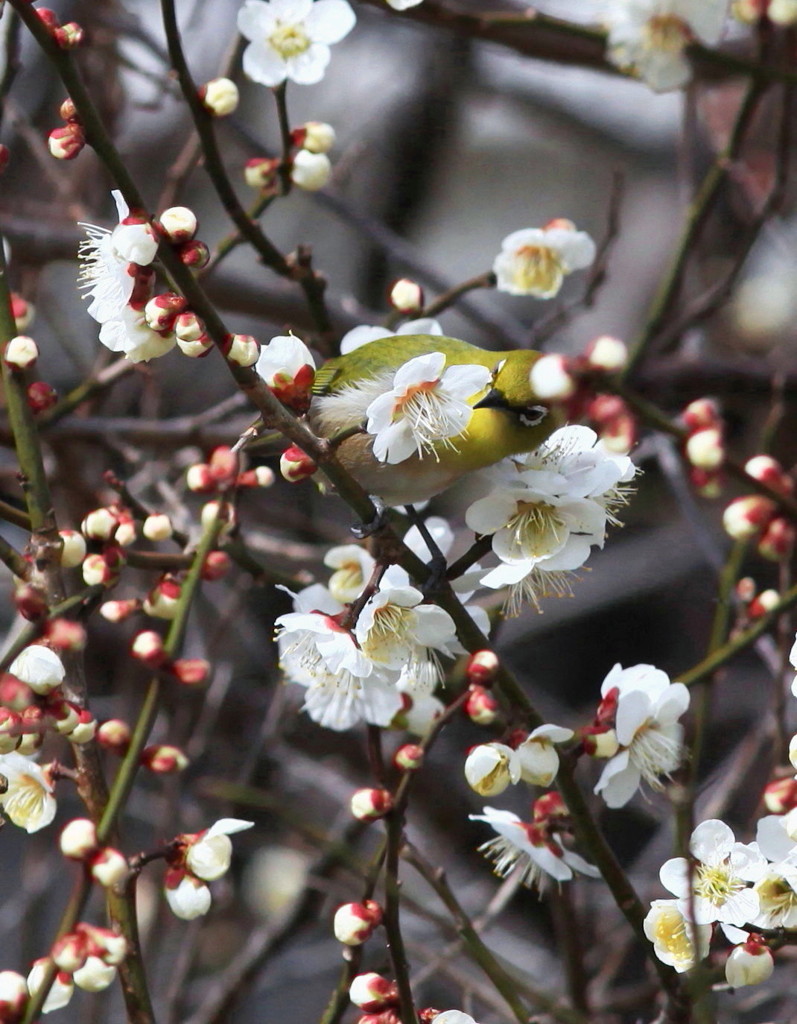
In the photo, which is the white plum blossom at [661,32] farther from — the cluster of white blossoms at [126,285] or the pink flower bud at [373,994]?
the pink flower bud at [373,994]

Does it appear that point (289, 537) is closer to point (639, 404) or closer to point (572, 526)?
point (572, 526)

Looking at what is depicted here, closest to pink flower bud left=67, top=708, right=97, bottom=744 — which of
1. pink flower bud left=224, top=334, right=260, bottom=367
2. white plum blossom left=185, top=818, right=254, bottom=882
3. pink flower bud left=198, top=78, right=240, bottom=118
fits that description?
white plum blossom left=185, top=818, right=254, bottom=882

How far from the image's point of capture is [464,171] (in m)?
7.43

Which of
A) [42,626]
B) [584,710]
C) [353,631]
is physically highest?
[42,626]

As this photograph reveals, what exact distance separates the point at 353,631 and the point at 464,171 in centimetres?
618

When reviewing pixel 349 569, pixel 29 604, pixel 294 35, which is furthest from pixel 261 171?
pixel 29 604

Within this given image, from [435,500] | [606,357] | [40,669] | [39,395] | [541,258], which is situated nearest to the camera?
[606,357]

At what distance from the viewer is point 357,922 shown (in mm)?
1627

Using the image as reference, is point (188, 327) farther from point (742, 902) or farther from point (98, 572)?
point (742, 902)

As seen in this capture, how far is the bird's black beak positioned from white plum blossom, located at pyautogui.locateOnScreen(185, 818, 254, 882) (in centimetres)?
98

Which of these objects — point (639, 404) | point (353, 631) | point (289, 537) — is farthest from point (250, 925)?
point (639, 404)

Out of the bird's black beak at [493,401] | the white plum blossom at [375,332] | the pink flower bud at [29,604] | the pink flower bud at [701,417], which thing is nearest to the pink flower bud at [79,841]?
the pink flower bud at [29,604]

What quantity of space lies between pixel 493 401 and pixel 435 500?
9.34ft

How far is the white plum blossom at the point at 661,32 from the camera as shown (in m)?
2.02
